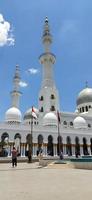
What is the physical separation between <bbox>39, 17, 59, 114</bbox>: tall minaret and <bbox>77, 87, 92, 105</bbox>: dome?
1232 cm

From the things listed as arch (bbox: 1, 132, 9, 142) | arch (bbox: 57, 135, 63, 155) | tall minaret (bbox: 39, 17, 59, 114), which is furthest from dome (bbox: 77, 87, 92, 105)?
arch (bbox: 1, 132, 9, 142)

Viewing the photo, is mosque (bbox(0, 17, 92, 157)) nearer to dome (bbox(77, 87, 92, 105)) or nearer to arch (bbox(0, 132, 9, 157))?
arch (bbox(0, 132, 9, 157))

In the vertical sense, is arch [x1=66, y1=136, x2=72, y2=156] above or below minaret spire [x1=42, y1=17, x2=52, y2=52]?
below

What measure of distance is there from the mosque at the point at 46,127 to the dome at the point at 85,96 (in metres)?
2.67

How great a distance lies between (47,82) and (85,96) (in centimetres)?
1515

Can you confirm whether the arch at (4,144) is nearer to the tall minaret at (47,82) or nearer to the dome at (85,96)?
the tall minaret at (47,82)

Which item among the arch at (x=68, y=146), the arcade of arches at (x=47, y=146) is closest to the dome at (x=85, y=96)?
the arcade of arches at (x=47, y=146)

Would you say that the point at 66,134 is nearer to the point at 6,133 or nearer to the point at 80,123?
the point at 80,123

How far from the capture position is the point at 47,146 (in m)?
44.9

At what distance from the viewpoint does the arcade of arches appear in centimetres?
4142

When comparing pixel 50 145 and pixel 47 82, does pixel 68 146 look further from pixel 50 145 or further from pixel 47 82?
pixel 47 82

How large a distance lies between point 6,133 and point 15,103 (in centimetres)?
1304

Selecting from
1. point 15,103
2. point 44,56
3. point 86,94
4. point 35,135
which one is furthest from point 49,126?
point 86,94

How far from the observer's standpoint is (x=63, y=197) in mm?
5719
